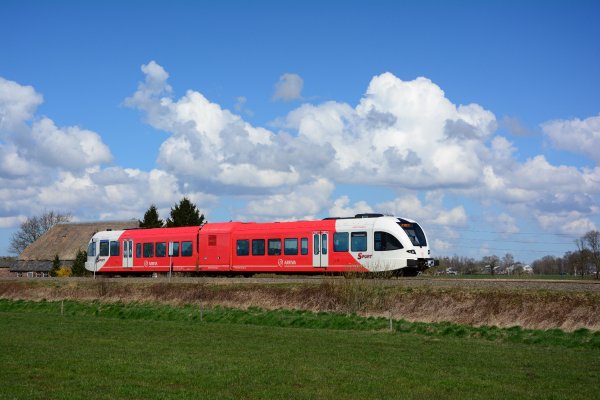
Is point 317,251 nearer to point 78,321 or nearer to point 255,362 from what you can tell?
point 78,321

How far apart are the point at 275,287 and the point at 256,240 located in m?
8.42

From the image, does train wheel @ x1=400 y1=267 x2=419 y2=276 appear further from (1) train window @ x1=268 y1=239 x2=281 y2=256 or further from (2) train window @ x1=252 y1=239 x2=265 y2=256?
(2) train window @ x1=252 y1=239 x2=265 y2=256

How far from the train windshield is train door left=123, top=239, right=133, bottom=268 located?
2093 cm

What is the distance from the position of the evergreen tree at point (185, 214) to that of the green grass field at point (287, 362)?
42416mm

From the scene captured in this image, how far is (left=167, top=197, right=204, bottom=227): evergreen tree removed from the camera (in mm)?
71062

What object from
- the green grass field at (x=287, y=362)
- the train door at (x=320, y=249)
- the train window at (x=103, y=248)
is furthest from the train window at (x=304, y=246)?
the train window at (x=103, y=248)

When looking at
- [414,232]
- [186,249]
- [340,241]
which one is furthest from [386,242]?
[186,249]

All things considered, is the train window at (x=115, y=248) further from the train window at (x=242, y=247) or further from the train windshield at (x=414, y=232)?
the train windshield at (x=414, y=232)

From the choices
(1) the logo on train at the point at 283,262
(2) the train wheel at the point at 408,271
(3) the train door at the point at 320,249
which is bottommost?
(2) the train wheel at the point at 408,271

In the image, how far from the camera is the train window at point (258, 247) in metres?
42.5

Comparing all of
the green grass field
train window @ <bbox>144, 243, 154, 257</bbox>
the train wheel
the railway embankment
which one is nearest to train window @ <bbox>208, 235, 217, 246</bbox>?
the railway embankment

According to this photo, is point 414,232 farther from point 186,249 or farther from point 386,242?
point 186,249

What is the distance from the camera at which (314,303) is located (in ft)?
105

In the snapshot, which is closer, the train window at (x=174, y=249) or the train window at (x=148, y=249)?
the train window at (x=174, y=249)
